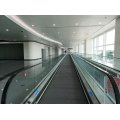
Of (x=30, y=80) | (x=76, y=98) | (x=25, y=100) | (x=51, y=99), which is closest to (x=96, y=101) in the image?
(x=76, y=98)

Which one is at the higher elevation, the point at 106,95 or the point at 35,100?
the point at 106,95

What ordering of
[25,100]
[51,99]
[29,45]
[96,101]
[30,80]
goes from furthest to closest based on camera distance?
[29,45]
[30,80]
[51,99]
[25,100]
[96,101]

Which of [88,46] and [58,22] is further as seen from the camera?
[88,46]

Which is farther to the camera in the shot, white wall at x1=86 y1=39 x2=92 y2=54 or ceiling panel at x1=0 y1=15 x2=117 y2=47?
white wall at x1=86 y1=39 x2=92 y2=54

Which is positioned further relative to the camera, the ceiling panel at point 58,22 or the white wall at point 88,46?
the white wall at point 88,46

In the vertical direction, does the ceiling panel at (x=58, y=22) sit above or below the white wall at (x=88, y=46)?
above

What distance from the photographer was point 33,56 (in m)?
18.6

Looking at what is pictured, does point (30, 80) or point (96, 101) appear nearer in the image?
point (96, 101)

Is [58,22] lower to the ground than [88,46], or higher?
higher

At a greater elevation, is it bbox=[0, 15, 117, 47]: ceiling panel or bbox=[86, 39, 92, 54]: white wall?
bbox=[0, 15, 117, 47]: ceiling panel
